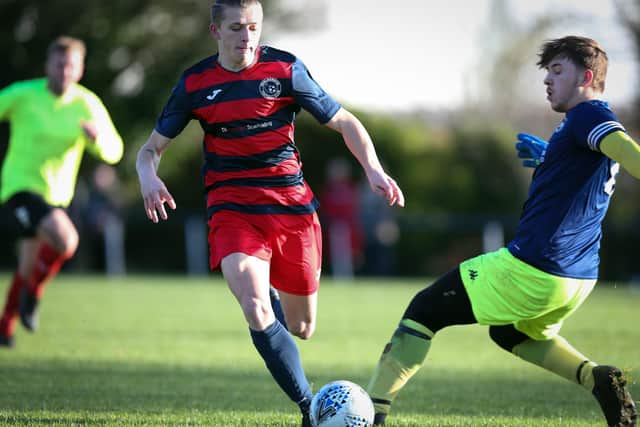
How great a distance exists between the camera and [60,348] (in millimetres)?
8891

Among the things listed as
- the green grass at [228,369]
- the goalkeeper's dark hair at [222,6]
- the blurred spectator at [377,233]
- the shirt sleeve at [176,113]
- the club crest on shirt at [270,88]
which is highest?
Answer: the goalkeeper's dark hair at [222,6]

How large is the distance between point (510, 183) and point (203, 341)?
15056mm

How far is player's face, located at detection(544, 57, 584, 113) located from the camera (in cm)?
515

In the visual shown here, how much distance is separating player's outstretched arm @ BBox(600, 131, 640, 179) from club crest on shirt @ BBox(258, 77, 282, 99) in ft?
5.93

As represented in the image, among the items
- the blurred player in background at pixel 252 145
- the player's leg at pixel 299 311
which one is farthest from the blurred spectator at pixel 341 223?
the blurred player in background at pixel 252 145

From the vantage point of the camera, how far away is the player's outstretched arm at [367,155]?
17.0ft

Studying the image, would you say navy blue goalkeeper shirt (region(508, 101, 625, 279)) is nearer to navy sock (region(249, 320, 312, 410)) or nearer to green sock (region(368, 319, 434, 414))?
green sock (region(368, 319, 434, 414))

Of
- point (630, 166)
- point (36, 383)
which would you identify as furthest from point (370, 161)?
point (36, 383)

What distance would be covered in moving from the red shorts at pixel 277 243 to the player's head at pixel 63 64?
13.2 feet

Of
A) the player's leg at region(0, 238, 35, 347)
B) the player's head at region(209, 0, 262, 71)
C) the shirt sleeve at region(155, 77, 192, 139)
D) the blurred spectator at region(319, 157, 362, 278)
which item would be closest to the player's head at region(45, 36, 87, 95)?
the player's leg at region(0, 238, 35, 347)

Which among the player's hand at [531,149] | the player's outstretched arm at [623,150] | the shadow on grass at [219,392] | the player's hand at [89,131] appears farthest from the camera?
the player's hand at [89,131]

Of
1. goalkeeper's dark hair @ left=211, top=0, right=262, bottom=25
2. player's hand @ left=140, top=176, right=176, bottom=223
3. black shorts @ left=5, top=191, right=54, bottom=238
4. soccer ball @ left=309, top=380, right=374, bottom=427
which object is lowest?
black shorts @ left=5, top=191, right=54, bottom=238

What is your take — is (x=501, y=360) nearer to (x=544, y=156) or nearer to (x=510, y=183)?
(x=544, y=156)

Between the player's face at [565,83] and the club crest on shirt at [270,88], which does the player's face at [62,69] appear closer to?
the club crest on shirt at [270,88]
